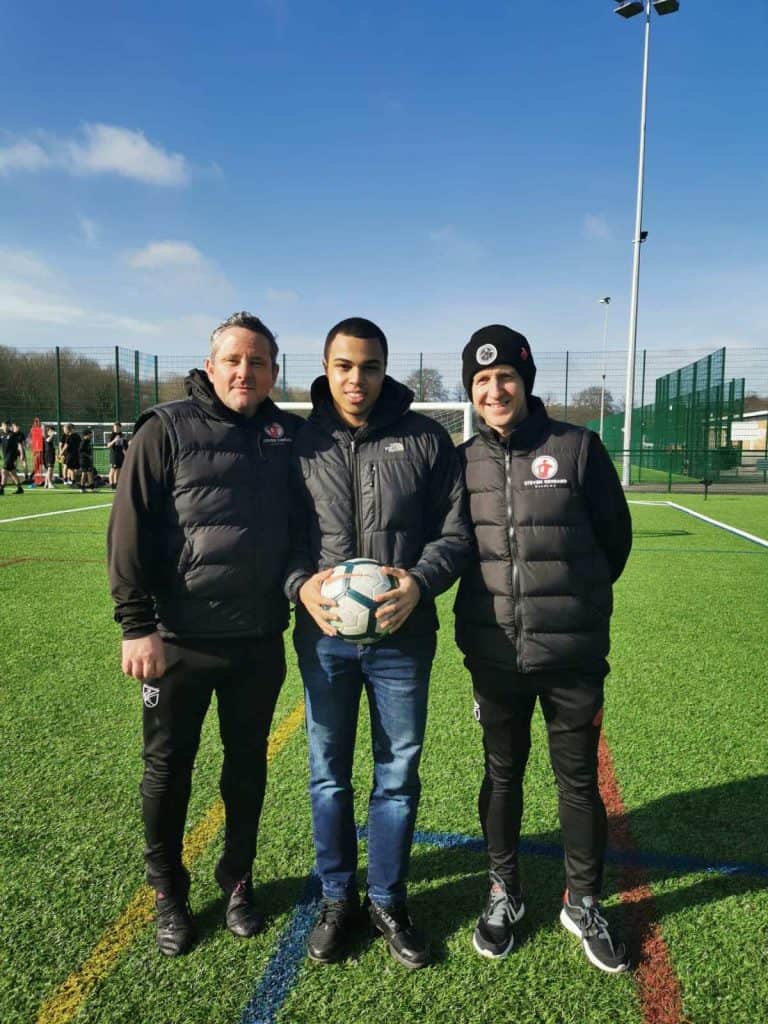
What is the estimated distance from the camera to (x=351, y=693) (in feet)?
7.64

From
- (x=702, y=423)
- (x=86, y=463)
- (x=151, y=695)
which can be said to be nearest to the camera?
(x=151, y=695)

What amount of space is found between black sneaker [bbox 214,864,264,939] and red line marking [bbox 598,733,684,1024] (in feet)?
4.05

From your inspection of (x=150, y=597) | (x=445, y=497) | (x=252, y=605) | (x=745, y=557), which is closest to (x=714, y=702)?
(x=445, y=497)

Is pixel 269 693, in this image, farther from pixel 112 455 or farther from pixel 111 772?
pixel 112 455

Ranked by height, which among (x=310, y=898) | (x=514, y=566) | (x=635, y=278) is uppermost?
(x=635, y=278)

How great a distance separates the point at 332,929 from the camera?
7.38 ft

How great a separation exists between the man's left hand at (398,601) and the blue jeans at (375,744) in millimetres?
154

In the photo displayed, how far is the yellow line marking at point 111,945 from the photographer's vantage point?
203 centimetres

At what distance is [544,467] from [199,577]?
1.19 meters

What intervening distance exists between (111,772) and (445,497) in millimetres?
2315

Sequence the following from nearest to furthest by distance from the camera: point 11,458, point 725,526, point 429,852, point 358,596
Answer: point 358,596 < point 429,852 < point 725,526 < point 11,458

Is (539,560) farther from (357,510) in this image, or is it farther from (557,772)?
(557,772)

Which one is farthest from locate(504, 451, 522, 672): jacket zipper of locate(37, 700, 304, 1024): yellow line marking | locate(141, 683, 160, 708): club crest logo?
locate(37, 700, 304, 1024): yellow line marking

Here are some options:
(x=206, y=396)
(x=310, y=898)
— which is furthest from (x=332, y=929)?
(x=206, y=396)
